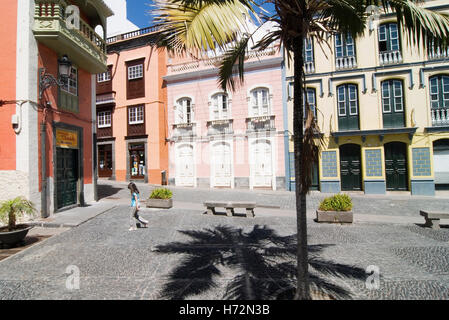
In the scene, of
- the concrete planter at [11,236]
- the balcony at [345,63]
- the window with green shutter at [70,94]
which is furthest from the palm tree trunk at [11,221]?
the balcony at [345,63]

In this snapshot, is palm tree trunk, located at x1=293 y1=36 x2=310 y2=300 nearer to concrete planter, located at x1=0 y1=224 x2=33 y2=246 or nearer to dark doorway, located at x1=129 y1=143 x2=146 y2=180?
concrete planter, located at x1=0 y1=224 x2=33 y2=246

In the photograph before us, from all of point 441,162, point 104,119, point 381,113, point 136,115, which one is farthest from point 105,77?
point 441,162

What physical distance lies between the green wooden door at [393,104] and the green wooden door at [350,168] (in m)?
2.50

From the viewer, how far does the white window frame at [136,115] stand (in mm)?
19906

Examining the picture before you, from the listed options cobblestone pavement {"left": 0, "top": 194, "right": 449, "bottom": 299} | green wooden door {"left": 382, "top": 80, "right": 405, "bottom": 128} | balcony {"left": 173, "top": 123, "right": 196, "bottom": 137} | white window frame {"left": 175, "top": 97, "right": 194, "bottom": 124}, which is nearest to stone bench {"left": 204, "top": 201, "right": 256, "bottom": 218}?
cobblestone pavement {"left": 0, "top": 194, "right": 449, "bottom": 299}

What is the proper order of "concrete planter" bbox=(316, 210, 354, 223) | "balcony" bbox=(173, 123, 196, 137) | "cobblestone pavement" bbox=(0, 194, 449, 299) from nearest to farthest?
"cobblestone pavement" bbox=(0, 194, 449, 299) < "concrete planter" bbox=(316, 210, 354, 223) < "balcony" bbox=(173, 123, 196, 137)

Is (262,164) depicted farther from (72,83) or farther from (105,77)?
(105,77)

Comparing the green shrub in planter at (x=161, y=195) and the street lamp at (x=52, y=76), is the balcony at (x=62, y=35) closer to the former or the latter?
the street lamp at (x=52, y=76)

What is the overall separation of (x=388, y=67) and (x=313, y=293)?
53.8 feet

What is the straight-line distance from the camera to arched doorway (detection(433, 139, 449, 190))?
14227mm

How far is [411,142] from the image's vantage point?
14.4 metres

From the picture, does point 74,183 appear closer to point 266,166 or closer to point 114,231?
point 114,231

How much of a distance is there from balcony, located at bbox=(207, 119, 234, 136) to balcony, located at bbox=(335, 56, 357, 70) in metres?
8.13

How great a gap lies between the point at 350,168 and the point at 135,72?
61.2 feet
